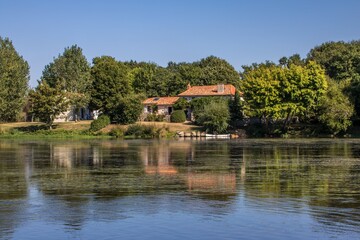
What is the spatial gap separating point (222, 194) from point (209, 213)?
4571 mm

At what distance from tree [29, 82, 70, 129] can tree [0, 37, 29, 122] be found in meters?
3.95

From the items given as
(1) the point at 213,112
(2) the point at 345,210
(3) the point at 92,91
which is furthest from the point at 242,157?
(3) the point at 92,91

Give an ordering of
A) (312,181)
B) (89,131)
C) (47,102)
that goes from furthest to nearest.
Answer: (47,102)
(89,131)
(312,181)

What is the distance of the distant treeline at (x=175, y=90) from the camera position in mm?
88312

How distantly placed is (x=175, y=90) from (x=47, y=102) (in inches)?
1509

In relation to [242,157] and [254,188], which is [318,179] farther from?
[242,157]

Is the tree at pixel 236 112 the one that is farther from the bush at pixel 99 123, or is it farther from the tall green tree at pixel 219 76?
the tall green tree at pixel 219 76

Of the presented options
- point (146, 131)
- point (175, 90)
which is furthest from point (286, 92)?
point (175, 90)

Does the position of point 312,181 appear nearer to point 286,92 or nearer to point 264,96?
point 286,92

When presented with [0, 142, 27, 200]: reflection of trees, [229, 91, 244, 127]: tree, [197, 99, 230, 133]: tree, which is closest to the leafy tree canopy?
[197, 99, 230, 133]: tree

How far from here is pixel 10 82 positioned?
103 metres

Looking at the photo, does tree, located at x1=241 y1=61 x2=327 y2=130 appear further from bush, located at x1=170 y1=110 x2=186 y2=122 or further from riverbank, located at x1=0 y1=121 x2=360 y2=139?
bush, located at x1=170 y1=110 x2=186 y2=122

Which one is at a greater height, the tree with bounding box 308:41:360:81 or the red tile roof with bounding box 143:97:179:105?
the tree with bounding box 308:41:360:81

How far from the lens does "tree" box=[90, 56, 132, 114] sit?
10638 centimetres
